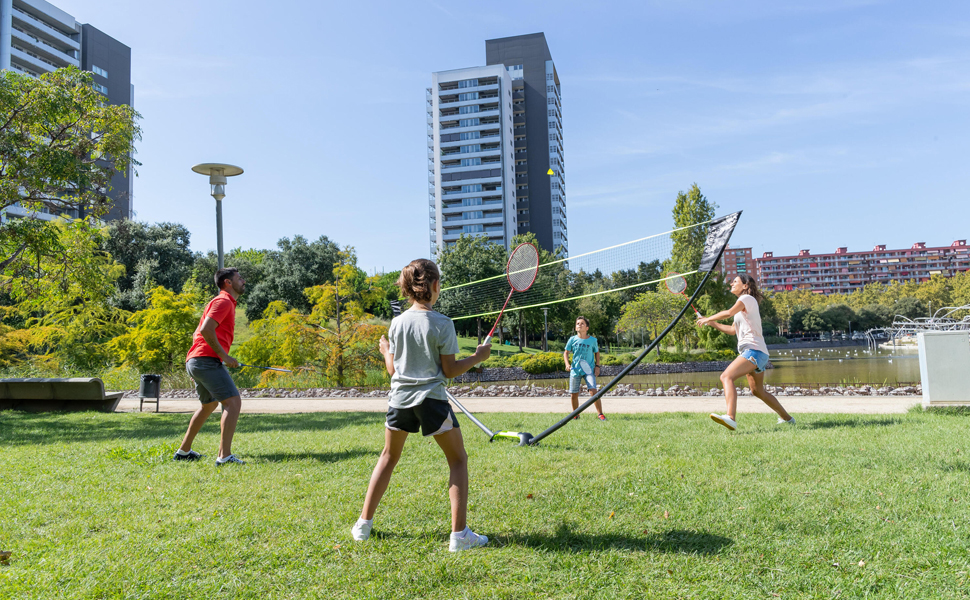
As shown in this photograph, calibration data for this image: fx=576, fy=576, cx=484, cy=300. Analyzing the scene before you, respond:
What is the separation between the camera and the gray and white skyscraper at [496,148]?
90500 millimetres

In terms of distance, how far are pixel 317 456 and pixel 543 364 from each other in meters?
22.3

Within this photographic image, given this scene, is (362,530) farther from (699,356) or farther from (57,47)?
(57,47)

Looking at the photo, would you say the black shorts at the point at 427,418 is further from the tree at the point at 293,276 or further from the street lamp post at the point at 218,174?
the tree at the point at 293,276

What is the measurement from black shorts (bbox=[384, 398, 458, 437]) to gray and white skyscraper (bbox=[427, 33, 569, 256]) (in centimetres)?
8215

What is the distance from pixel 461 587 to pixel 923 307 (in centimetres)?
10413

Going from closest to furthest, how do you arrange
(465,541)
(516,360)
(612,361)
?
(465,541) < (516,360) < (612,361)

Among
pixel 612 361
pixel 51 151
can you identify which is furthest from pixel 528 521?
pixel 612 361

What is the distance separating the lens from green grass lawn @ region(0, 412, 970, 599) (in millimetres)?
2734

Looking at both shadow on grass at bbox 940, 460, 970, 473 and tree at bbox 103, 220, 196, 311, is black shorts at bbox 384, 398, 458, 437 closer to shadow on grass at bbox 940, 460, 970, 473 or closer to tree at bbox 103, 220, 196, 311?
shadow on grass at bbox 940, 460, 970, 473

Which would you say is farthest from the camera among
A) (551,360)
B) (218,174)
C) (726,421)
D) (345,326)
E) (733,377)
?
(551,360)

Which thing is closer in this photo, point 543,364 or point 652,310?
→ point 543,364

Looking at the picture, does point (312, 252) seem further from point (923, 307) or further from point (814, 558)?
point (923, 307)

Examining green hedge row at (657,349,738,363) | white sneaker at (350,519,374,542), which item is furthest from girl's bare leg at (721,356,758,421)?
green hedge row at (657,349,738,363)

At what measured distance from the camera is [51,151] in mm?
10227
